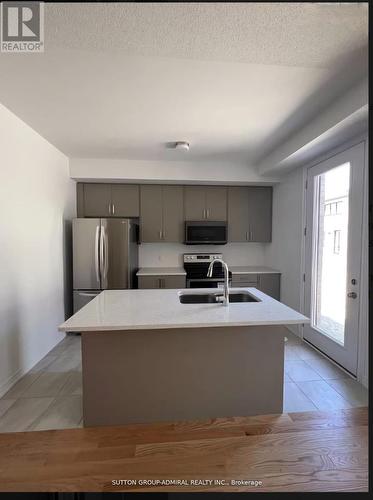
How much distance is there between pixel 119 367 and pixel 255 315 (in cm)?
106

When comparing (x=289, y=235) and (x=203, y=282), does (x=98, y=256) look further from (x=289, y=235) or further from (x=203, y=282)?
(x=289, y=235)

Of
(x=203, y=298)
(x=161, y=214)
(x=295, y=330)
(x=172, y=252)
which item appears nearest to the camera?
(x=203, y=298)

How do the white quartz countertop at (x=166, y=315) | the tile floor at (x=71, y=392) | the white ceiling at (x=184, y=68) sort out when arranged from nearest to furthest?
1. the white ceiling at (x=184, y=68)
2. the white quartz countertop at (x=166, y=315)
3. the tile floor at (x=71, y=392)

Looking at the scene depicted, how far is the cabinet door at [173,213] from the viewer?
3979 millimetres

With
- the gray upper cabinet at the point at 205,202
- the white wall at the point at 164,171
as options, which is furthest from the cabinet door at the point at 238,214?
the white wall at the point at 164,171

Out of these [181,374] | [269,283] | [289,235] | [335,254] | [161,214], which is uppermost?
[161,214]

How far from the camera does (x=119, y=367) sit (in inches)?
68.6

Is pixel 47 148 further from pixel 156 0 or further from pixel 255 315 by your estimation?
pixel 255 315

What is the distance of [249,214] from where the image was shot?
13.6 feet

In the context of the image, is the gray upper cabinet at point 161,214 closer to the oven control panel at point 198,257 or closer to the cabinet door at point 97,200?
the oven control panel at point 198,257

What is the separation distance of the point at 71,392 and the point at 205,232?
9.09 ft

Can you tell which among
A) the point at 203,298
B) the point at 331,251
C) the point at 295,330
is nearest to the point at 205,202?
the point at 331,251

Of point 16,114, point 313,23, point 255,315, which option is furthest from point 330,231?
point 16,114

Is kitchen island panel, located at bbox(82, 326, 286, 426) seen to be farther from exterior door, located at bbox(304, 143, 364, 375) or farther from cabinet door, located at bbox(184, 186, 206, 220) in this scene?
cabinet door, located at bbox(184, 186, 206, 220)
